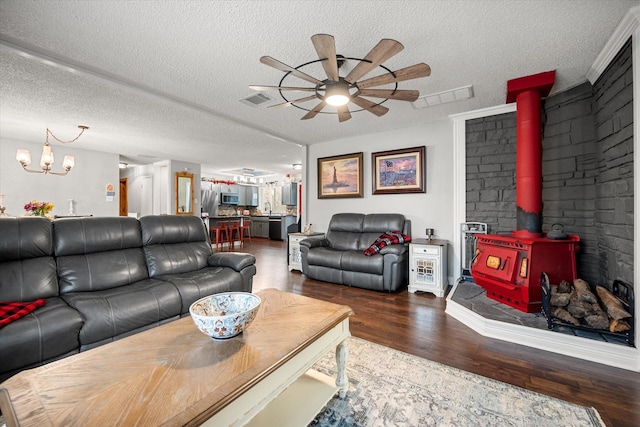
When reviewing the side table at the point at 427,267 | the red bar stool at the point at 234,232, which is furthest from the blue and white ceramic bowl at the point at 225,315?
the red bar stool at the point at 234,232

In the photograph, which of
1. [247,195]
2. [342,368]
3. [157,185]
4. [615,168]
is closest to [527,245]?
[615,168]

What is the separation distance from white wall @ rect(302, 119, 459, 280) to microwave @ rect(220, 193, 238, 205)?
6.43m

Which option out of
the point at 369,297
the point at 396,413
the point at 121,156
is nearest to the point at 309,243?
the point at 369,297

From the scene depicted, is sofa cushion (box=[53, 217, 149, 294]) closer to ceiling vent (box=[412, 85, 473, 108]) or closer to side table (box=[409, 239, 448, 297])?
side table (box=[409, 239, 448, 297])

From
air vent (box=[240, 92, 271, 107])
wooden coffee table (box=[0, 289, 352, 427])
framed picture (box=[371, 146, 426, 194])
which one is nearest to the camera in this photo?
wooden coffee table (box=[0, 289, 352, 427])

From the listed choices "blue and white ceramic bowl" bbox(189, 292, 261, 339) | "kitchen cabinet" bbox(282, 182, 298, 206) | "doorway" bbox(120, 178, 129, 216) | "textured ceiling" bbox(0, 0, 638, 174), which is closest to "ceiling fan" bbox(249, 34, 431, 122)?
"textured ceiling" bbox(0, 0, 638, 174)

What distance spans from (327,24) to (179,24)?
1.07 m

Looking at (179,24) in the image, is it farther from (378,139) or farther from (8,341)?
(378,139)

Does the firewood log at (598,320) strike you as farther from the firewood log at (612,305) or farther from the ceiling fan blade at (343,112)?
the ceiling fan blade at (343,112)

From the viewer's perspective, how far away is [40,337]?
62.3 inches

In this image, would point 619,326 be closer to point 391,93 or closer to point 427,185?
point 391,93

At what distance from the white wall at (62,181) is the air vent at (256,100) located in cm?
431

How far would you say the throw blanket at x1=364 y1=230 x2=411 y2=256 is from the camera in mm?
3785

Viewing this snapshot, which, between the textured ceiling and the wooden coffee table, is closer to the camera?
the wooden coffee table
